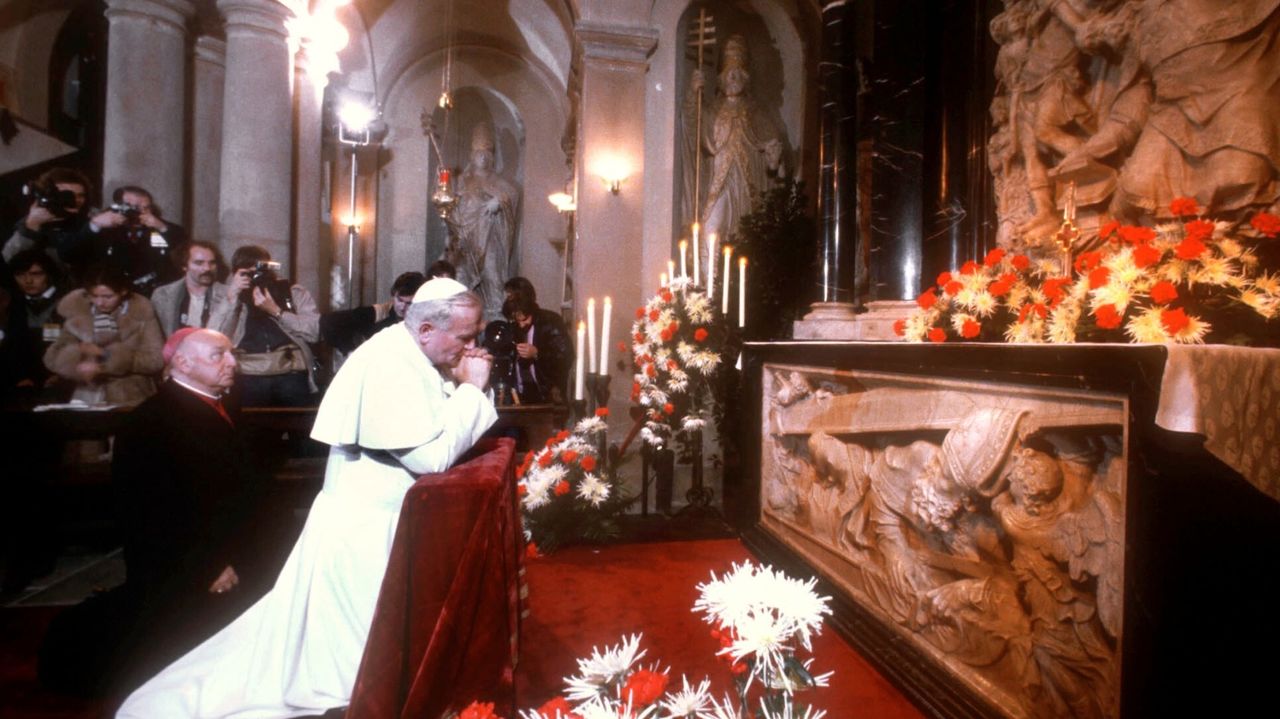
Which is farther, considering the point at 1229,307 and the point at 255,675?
the point at 255,675

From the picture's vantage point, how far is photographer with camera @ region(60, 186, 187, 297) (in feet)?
16.8

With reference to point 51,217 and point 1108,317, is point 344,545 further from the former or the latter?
point 51,217

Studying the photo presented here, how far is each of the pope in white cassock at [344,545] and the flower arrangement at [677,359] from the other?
2.70 metres

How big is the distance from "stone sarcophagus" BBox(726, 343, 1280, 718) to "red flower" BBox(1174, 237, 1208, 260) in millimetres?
713

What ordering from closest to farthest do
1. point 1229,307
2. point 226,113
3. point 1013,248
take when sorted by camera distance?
point 1229,307 < point 1013,248 < point 226,113

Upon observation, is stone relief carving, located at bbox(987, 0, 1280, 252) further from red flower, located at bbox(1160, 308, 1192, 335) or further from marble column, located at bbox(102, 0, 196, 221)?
marble column, located at bbox(102, 0, 196, 221)

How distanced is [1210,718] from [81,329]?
253 inches

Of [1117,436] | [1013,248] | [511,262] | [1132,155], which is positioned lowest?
[1117,436]

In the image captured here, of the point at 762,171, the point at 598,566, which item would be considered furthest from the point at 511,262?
the point at 598,566

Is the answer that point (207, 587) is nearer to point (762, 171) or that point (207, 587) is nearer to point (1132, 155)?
point (1132, 155)

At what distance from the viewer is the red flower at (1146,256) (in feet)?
7.32

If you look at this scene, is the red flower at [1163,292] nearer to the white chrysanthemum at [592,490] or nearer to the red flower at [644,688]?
the red flower at [644,688]

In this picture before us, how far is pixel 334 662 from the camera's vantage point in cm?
232

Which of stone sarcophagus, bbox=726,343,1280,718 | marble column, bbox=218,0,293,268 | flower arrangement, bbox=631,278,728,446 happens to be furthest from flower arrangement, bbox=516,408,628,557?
marble column, bbox=218,0,293,268
